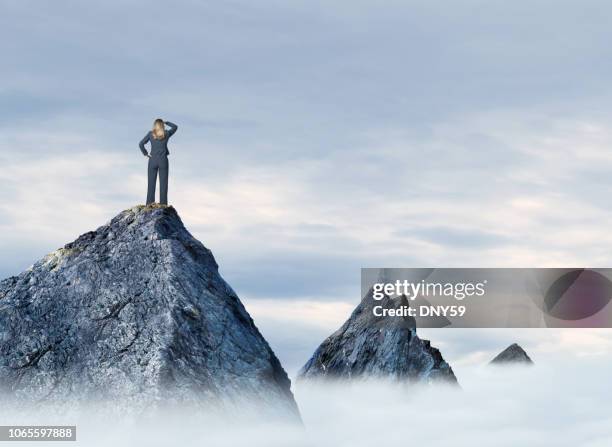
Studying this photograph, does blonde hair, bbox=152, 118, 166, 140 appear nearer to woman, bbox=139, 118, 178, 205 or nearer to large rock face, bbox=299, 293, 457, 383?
woman, bbox=139, 118, 178, 205

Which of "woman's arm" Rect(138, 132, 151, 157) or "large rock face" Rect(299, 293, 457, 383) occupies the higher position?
"woman's arm" Rect(138, 132, 151, 157)

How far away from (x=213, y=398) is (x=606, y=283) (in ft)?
103

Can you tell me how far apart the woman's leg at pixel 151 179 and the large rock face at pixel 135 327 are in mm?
523

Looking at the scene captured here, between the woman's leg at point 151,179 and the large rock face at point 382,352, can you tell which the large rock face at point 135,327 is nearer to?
the woman's leg at point 151,179

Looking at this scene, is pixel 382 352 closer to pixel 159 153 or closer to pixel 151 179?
pixel 151 179

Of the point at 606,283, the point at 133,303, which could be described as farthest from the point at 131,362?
the point at 606,283

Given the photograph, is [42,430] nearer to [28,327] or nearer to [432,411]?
[28,327]

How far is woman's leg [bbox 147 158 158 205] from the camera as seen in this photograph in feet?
138

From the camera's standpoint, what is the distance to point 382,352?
5547cm

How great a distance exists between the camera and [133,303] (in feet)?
130

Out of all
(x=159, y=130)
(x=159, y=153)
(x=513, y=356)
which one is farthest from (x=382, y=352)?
(x=159, y=130)

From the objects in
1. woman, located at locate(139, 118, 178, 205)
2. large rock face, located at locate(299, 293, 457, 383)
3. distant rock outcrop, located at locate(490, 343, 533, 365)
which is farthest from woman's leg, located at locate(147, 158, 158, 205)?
distant rock outcrop, located at locate(490, 343, 533, 365)

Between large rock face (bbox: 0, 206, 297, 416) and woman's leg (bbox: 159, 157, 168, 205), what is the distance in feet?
1.45

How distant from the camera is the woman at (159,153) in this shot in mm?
41969
